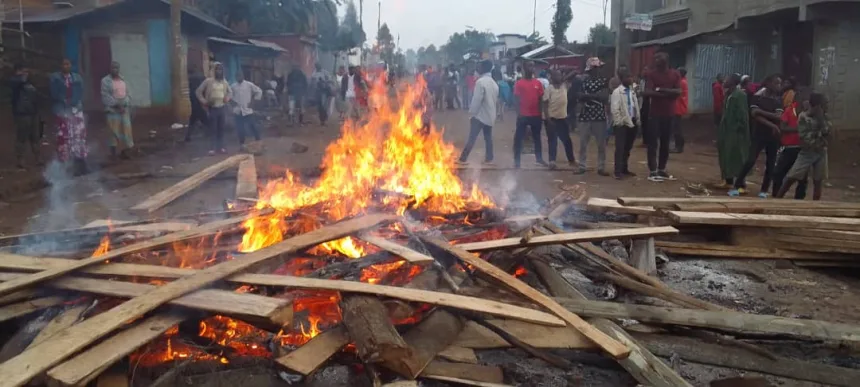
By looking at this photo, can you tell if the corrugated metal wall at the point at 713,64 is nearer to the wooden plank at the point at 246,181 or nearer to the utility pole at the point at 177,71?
the wooden plank at the point at 246,181

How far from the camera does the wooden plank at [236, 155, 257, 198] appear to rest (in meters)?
8.12

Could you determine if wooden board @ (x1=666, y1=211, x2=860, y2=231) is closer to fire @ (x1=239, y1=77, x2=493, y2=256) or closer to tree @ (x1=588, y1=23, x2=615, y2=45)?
fire @ (x1=239, y1=77, x2=493, y2=256)

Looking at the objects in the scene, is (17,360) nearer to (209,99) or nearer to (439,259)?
(439,259)

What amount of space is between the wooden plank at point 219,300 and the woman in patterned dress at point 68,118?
793 cm

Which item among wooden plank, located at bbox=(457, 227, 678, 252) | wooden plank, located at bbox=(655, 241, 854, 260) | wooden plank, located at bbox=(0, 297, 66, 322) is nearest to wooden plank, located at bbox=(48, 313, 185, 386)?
wooden plank, located at bbox=(0, 297, 66, 322)

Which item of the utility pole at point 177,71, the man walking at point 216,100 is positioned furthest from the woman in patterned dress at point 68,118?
the utility pole at point 177,71

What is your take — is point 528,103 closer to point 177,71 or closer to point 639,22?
point 639,22

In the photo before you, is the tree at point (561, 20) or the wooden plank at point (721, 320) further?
the tree at point (561, 20)

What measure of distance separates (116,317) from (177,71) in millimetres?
15570

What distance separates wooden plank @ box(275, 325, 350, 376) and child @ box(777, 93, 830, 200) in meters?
6.99

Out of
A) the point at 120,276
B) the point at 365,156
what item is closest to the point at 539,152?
the point at 365,156

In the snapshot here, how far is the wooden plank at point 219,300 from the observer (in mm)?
3555

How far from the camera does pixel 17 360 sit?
3.06 meters

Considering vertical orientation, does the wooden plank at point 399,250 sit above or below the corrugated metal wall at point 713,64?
below
